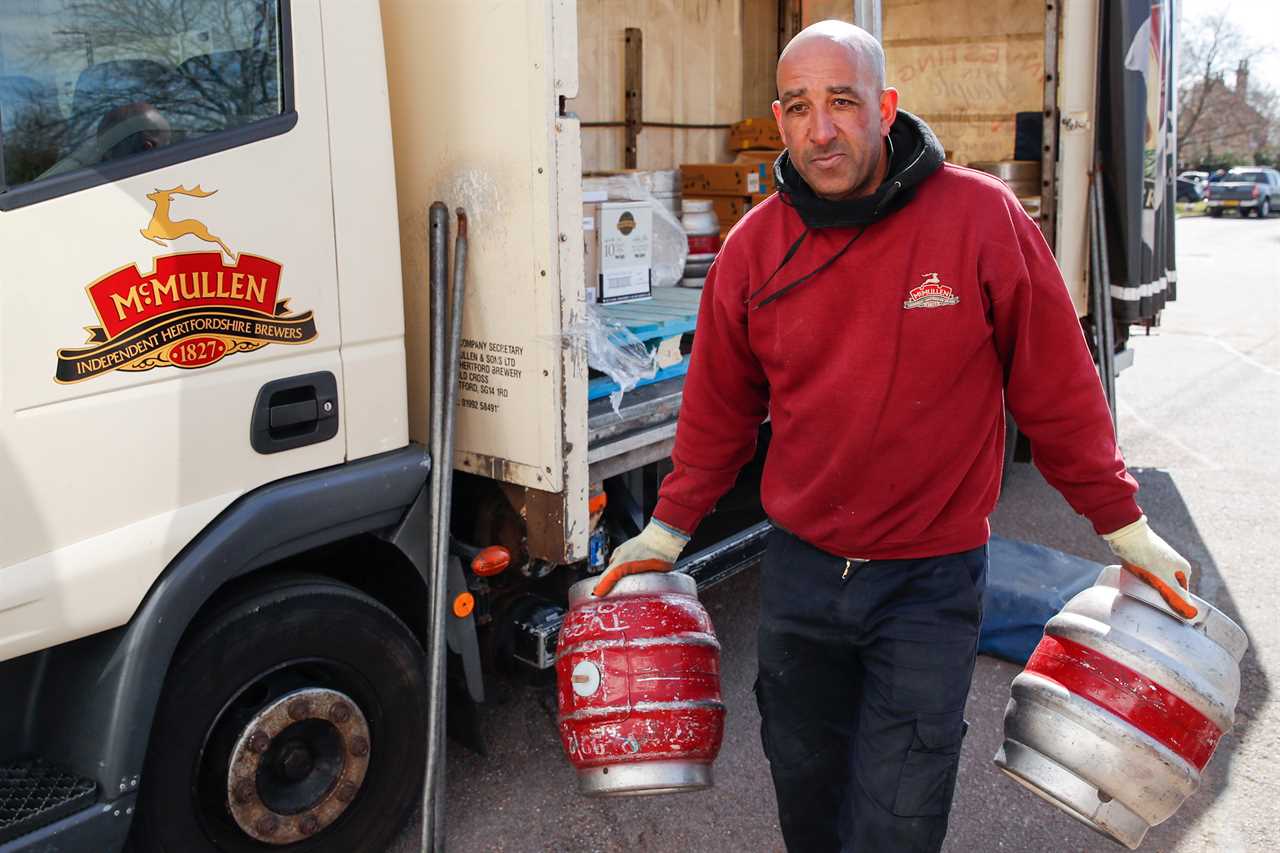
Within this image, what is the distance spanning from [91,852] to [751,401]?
1.75 m

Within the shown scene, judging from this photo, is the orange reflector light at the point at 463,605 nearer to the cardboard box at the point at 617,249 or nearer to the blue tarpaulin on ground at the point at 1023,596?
the cardboard box at the point at 617,249

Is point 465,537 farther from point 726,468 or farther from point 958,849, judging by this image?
point 958,849

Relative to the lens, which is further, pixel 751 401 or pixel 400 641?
pixel 400 641

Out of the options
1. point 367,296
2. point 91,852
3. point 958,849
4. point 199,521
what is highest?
point 367,296

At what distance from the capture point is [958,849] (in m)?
3.39

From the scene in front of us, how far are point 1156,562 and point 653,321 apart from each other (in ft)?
6.32

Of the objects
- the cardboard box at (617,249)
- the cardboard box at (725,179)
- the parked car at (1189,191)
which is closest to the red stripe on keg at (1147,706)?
the cardboard box at (617,249)

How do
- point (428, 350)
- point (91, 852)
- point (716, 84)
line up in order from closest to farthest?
point (91, 852) < point (428, 350) < point (716, 84)

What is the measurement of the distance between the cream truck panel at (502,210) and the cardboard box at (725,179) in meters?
3.03

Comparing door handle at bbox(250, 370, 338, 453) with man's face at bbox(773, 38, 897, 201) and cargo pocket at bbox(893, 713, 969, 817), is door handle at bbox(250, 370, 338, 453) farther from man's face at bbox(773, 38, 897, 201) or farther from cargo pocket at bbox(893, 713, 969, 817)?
cargo pocket at bbox(893, 713, 969, 817)

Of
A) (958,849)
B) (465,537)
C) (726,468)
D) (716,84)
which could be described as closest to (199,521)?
(465,537)

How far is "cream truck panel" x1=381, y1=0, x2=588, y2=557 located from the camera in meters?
2.96

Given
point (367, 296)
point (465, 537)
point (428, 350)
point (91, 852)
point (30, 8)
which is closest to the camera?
point (30, 8)

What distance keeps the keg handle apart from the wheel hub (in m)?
1.87
